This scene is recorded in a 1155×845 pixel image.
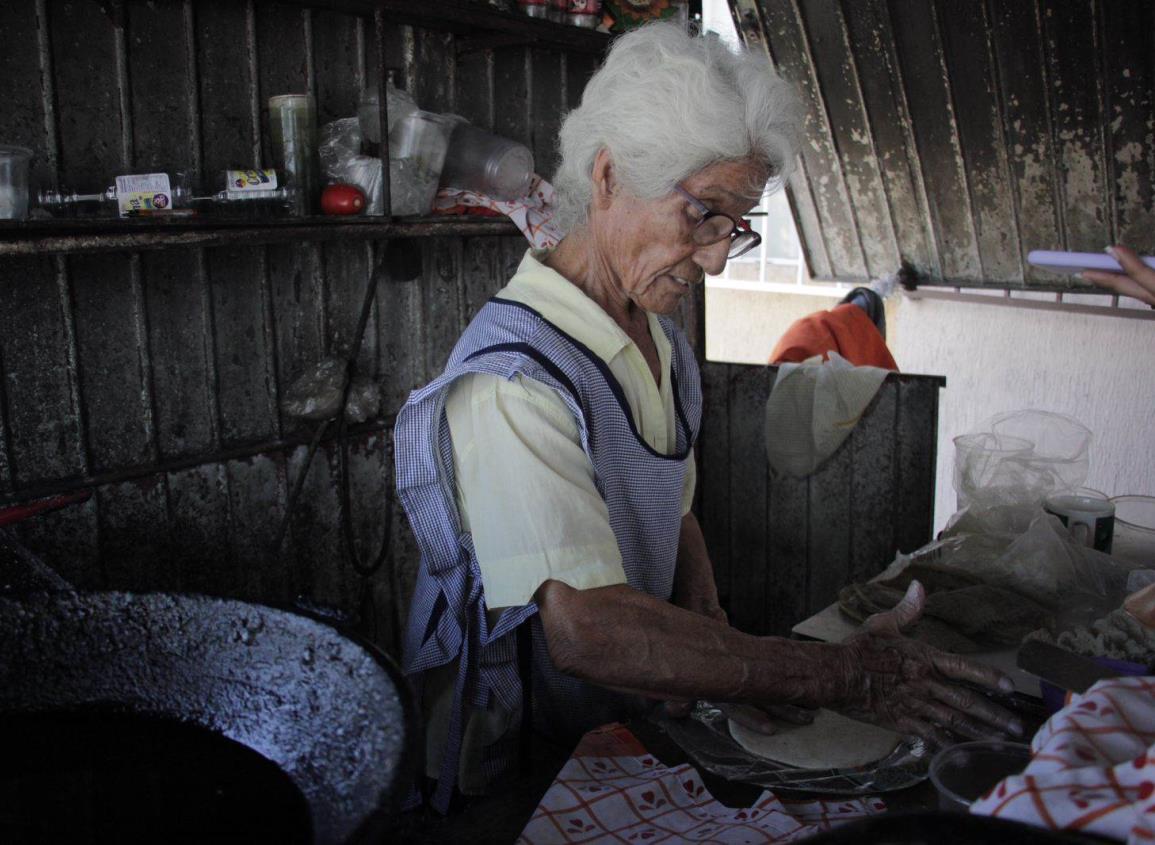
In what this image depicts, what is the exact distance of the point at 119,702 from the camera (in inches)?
42.8

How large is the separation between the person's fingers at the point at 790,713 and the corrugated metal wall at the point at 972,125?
289 centimetres

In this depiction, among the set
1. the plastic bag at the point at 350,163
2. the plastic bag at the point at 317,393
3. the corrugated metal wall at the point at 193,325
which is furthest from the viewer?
the plastic bag at the point at 317,393

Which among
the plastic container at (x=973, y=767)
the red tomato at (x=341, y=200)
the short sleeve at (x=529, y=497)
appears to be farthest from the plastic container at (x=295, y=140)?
the plastic container at (x=973, y=767)

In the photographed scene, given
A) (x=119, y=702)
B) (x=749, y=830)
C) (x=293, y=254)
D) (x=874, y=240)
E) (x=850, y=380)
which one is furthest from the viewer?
(x=874, y=240)

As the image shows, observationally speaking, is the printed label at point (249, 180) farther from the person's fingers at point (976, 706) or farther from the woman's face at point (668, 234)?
the person's fingers at point (976, 706)

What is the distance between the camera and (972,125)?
400 cm

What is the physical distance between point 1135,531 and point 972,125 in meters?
2.28

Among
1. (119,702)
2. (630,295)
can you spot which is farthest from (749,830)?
(630,295)

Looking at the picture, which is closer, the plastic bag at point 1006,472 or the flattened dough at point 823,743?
the flattened dough at point 823,743

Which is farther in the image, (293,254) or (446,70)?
(446,70)

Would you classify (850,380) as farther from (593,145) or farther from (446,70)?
(593,145)

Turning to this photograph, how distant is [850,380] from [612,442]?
191 centimetres

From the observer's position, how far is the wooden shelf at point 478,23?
93.2 inches

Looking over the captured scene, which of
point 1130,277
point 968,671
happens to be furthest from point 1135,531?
point 968,671
